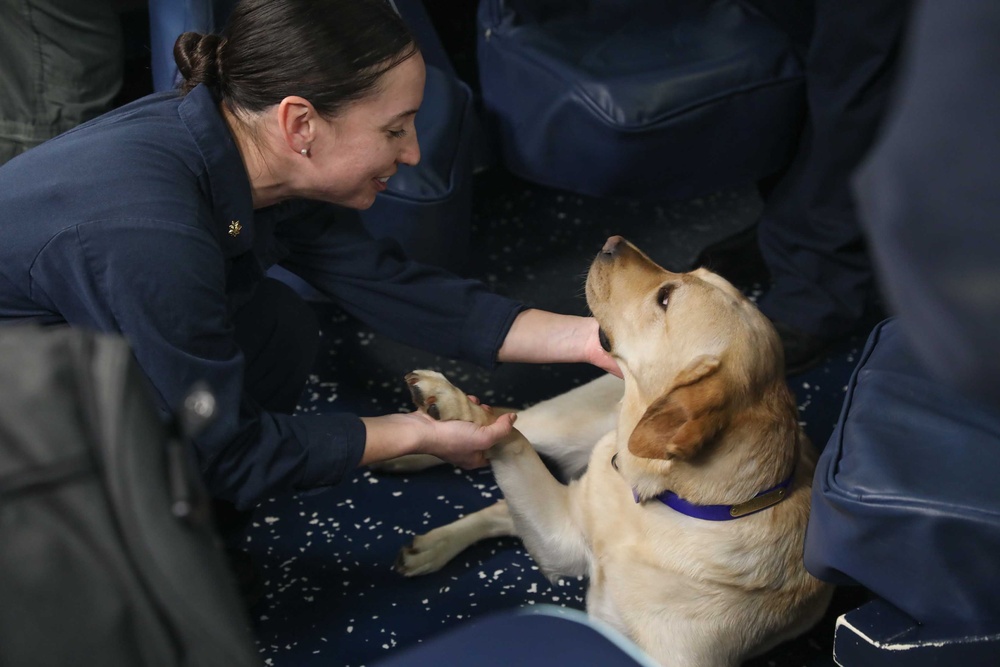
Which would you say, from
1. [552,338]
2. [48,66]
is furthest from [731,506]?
[48,66]

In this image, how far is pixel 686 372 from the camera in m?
1.55

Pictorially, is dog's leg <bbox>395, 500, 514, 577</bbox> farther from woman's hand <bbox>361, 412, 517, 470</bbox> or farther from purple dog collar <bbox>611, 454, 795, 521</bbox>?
purple dog collar <bbox>611, 454, 795, 521</bbox>

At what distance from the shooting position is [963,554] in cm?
135

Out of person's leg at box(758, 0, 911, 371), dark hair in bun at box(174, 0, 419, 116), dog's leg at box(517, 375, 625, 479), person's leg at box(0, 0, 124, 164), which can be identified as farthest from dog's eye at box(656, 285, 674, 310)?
person's leg at box(0, 0, 124, 164)

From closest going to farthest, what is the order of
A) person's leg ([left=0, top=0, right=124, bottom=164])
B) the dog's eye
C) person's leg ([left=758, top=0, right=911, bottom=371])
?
the dog's eye < person's leg ([left=0, top=0, right=124, bottom=164]) < person's leg ([left=758, top=0, right=911, bottom=371])

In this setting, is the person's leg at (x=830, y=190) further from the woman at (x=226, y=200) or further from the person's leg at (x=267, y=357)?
the person's leg at (x=267, y=357)

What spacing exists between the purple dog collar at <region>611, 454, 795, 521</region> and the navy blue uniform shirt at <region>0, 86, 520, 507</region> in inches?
21.4

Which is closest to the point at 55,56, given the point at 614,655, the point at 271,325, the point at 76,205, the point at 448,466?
the point at 271,325

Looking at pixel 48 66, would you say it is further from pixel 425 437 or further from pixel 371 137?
pixel 425 437

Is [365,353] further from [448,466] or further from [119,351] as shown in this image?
[119,351]

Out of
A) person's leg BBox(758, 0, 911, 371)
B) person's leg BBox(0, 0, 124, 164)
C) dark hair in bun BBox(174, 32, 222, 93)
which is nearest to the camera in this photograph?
dark hair in bun BBox(174, 32, 222, 93)

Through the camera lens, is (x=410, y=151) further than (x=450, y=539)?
No

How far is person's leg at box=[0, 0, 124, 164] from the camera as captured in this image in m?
2.03

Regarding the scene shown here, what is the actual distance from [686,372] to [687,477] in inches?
7.0
